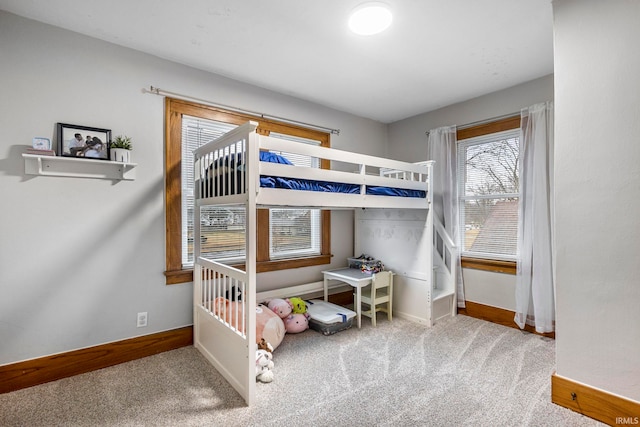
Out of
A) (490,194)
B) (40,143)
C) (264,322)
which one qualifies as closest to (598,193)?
(490,194)

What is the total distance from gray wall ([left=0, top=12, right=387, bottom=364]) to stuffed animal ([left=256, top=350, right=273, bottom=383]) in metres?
0.87

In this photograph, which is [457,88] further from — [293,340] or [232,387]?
[232,387]

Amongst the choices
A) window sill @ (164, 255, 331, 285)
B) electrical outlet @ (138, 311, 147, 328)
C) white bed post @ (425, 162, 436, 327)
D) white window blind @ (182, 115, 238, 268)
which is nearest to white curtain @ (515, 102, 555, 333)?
white bed post @ (425, 162, 436, 327)

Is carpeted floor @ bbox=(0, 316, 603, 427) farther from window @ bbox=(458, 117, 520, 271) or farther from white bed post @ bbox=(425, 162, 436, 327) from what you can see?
window @ bbox=(458, 117, 520, 271)

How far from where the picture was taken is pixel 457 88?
3.12 m

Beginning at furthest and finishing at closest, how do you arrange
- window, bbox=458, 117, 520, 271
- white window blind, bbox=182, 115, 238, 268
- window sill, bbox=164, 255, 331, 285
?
window, bbox=458, 117, 520, 271
white window blind, bbox=182, 115, 238, 268
window sill, bbox=164, 255, 331, 285

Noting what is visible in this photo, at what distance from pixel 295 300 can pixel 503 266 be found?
2.11 metres

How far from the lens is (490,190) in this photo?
10.7ft

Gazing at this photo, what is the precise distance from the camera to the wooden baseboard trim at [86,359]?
1.97 meters

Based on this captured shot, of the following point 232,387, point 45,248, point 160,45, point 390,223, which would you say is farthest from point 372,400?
point 160,45

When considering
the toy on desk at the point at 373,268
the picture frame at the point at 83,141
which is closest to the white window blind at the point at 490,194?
the toy on desk at the point at 373,268

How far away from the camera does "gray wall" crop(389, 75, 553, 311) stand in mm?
2944

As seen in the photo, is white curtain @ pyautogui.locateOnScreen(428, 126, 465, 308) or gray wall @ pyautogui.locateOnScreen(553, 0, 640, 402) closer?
gray wall @ pyautogui.locateOnScreen(553, 0, 640, 402)

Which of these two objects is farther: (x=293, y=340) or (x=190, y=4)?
(x=293, y=340)
